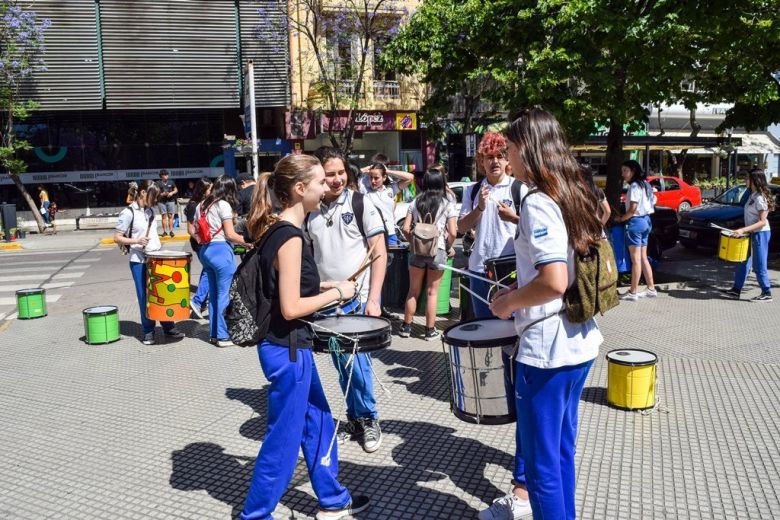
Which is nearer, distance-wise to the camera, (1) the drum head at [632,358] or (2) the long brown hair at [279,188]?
(2) the long brown hair at [279,188]

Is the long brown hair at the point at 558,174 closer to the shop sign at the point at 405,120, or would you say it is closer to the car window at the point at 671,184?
the car window at the point at 671,184

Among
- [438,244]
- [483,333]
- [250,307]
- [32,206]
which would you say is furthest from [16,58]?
[483,333]

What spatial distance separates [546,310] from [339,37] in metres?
22.2

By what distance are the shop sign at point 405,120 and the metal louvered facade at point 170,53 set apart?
6.15 meters

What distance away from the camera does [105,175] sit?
26047 millimetres

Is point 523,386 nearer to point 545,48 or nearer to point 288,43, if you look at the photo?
point 545,48

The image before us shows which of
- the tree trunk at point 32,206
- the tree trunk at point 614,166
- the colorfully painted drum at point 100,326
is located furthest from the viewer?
the tree trunk at point 32,206

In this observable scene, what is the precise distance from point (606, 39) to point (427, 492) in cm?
733

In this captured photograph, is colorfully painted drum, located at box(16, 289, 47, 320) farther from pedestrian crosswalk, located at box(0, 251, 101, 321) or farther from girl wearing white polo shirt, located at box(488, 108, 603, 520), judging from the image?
girl wearing white polo shirt, located at box(488, 108, 603, 520)

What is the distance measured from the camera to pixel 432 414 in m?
5.21

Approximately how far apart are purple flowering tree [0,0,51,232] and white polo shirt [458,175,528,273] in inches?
792

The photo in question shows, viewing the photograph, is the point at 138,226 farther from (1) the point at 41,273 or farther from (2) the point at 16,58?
(2) the point at 16,58

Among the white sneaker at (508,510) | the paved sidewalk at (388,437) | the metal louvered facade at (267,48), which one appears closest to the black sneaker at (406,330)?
the paved sidewalk at (388,437)

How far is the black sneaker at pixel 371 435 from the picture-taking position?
454cm
